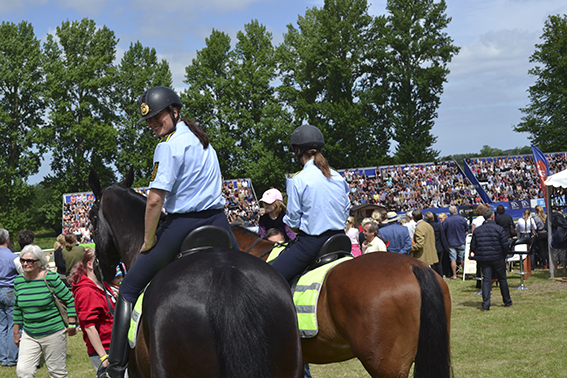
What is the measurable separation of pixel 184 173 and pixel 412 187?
3226 centimetres

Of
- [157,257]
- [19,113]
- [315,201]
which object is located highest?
[19,113]

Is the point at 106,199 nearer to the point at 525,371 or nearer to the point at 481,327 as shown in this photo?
the point at 525,371

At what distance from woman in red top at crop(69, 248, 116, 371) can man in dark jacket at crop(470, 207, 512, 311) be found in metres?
8.13

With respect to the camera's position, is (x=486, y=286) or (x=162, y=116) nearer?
(x=162, y=116)

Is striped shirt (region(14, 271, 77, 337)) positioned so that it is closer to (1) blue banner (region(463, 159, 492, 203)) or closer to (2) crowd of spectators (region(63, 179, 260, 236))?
(2) crowd of spectators (region(63, 179, 260, 236))

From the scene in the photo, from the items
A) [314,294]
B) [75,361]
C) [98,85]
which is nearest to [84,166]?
[98,85]

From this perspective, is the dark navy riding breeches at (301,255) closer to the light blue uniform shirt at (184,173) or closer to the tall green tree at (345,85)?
the light blue uniform shirt at (184,173)

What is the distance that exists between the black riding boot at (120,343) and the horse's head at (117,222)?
736 mm

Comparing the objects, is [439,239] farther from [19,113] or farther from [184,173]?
[19,113]

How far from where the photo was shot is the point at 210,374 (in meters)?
2.55

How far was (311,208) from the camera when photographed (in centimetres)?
452

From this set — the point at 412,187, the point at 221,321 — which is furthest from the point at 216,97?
the point at 221,321

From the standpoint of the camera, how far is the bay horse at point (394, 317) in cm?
388

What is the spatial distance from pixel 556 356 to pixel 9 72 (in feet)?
136
